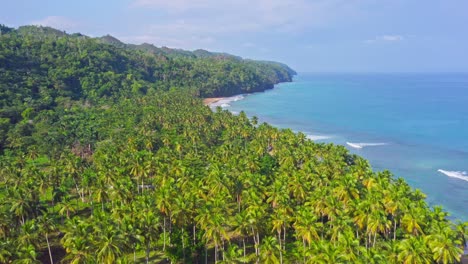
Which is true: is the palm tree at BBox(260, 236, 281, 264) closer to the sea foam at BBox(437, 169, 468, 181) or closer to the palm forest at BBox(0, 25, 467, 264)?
the palm forest at BBox(0, 25, 467, 264)

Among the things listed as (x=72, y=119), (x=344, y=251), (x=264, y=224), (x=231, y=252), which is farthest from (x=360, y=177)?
(x=72, y=119)

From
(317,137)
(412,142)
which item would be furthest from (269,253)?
(412,142)

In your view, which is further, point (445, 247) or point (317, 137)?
point (317, 137)

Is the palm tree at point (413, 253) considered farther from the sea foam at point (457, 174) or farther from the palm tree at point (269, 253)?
the sea foam at point (457, 174)

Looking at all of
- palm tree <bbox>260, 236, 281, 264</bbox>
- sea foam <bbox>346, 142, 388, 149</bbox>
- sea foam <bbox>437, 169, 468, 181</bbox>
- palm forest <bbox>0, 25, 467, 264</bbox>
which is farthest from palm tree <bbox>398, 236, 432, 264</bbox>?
sea foam <bbox>346, 142, 388, 149</bbox>

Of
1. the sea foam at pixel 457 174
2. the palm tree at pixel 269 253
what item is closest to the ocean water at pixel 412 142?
the sea foam at pixel 457 174

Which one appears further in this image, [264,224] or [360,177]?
[360,177]

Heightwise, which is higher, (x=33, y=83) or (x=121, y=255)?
(x=33, y=83)

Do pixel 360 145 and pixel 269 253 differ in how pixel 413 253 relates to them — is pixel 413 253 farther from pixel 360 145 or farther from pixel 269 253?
pixel 360 145

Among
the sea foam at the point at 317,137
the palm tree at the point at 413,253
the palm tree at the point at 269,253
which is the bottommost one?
the sea foam at the point at 317,137

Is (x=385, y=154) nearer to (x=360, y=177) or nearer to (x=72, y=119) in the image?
(x=360, y=177)

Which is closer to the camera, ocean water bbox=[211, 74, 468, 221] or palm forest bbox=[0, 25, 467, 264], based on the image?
palm forest bbox=[0, 25, 467, 264]
